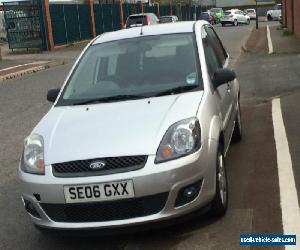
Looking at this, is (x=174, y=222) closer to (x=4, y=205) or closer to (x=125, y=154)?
(x=125, y=154)

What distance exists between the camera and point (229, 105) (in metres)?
6.04

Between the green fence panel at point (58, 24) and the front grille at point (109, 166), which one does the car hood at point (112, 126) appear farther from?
the green fence panel at point (58, 24)

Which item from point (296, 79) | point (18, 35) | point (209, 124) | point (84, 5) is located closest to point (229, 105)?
point (209, 124)

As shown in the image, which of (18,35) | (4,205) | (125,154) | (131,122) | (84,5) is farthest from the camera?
(84,5)

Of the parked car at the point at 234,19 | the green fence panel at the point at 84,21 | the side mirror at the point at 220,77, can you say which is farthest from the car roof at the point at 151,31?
the parked car at the point at 234,19

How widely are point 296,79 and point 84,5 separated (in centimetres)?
2437

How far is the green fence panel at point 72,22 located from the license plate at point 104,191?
28.7 m

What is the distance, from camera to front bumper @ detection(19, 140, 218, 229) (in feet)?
13.0

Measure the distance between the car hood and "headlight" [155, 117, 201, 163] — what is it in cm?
5

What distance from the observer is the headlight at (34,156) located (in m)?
4.25

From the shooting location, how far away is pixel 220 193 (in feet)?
14.8

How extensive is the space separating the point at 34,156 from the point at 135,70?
153 centimetres

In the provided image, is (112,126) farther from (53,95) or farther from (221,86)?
(221,86)

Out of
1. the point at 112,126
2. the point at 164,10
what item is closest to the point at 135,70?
the point at 112,126
